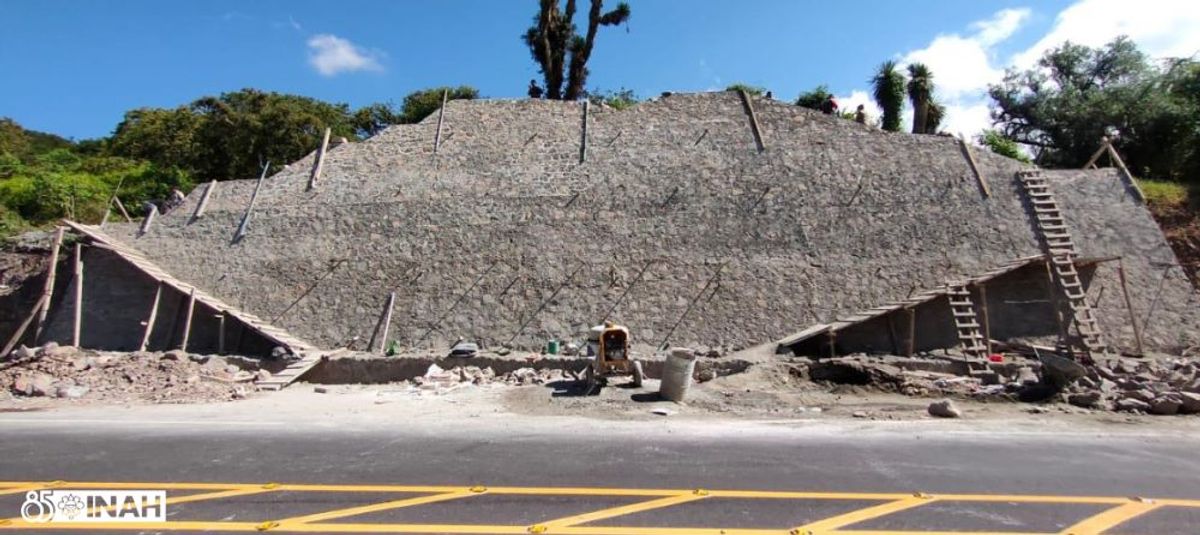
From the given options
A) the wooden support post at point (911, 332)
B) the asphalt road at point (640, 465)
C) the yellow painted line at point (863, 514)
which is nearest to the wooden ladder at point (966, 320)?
the wooden support post at point (911, 332)

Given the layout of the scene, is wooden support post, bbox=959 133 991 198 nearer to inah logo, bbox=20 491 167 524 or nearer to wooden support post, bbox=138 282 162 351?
inah logo, bbox=20 491 167 524

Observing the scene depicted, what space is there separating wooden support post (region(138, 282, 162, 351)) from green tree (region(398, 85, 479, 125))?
1839 centimetres

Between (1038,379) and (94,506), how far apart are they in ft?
48.6

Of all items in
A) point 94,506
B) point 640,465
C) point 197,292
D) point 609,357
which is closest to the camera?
point 94,506

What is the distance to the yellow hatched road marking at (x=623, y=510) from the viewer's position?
4898 millimetres

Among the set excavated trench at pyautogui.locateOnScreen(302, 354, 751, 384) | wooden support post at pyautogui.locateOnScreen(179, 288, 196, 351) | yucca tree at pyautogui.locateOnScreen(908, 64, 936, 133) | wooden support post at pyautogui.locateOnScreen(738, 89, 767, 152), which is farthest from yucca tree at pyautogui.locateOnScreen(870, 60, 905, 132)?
wooden support post at pyautogui.locateOnScreen(179, 288, 196, 351)

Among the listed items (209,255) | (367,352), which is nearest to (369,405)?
(367,352)

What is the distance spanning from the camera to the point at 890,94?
2522cm

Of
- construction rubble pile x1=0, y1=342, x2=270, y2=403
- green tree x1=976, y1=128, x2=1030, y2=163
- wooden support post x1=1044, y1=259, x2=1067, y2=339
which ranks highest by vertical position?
green tree x1=976, y1=128, x2=1030, y2=163

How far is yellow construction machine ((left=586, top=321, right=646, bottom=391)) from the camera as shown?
38.7 ft

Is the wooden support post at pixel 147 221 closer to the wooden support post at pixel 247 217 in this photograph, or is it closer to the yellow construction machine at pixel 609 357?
the wooden support post at pixel 247 217

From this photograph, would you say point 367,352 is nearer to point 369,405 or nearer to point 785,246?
point 369,405

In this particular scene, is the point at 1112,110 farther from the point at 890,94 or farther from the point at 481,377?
the point at 481,377

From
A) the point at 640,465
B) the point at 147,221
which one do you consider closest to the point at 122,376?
the point at 147,221
